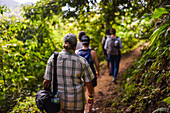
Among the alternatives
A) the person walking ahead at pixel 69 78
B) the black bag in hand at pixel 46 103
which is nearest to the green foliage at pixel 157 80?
the person walking ahead at pixel 69 78

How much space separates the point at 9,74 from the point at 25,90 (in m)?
1.27

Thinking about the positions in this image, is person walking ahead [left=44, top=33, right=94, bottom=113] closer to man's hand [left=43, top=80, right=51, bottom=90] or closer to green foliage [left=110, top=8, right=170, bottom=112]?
man's hand [left=43, top=80, right=51, bottom=90]

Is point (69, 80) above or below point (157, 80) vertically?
above

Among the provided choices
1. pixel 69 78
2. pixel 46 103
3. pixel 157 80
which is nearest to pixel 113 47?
pixel 157 80

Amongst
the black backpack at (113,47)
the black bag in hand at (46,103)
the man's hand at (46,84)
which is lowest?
the black bag in hand at (46,103)

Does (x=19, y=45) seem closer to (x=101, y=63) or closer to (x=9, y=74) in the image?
(x=9, y=74)

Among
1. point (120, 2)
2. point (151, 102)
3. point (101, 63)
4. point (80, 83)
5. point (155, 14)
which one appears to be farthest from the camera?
point (101, 63)

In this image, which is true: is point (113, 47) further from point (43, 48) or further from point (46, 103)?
point (46, 103)

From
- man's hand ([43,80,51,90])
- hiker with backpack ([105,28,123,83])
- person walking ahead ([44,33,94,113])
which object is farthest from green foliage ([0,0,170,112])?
man's hand ([43,80,51,90])

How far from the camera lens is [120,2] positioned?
4934 millimetres

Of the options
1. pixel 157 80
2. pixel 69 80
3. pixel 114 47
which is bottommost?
pixel 157 80

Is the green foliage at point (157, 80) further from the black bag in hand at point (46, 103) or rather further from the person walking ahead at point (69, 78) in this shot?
the black bag in hand at point (46, 103)

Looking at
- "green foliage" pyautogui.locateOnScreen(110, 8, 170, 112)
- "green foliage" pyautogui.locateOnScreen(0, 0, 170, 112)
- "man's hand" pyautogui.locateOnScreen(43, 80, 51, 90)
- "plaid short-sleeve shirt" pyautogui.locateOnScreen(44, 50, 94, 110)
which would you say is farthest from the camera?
"green foliage" pyautogui.locateOnScreen(0, 0, 170, 112)

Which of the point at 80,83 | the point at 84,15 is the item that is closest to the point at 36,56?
the point at 84,15
